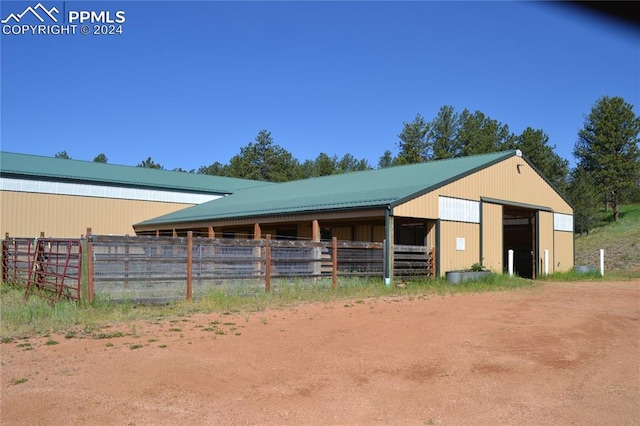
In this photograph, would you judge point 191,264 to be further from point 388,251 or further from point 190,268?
point 388,251

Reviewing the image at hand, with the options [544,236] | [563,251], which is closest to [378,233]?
[544,236]

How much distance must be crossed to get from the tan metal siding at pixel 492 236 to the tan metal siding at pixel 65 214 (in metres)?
20.5

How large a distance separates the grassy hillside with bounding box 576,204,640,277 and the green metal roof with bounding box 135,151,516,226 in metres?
12.5

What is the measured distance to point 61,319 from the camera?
10.1 meters

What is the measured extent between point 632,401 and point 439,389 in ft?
6.40

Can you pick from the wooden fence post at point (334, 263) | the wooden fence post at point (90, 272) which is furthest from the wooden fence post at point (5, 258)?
the wooden fence post at point (334, 263)

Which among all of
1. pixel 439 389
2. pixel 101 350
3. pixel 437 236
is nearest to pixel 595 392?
pixel 439 389

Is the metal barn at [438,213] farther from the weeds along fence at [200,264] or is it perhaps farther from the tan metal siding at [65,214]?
the weeds along fence at [200,264]

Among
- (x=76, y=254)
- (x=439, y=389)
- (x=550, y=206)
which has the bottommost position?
(x=439, y=389)

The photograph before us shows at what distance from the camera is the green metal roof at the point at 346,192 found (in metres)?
20.3

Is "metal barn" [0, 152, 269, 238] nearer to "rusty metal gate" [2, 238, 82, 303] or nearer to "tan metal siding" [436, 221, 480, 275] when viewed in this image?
"rusty metal gate" [2, 238, 82, 303]

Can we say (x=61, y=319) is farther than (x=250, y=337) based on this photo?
Yes

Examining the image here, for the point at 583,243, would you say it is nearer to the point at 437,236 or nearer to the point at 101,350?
the point at 437,236

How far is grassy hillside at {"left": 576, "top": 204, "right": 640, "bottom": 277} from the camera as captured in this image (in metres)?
33.9
